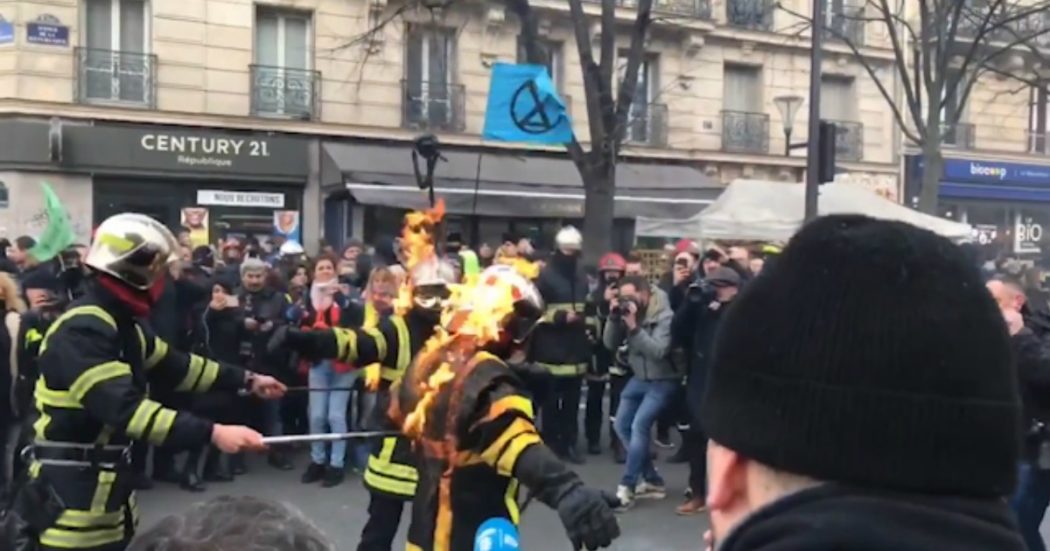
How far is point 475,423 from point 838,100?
79.9 ft

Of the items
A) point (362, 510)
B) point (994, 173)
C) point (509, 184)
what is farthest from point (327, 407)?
point (994, 173)

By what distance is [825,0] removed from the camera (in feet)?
86.9

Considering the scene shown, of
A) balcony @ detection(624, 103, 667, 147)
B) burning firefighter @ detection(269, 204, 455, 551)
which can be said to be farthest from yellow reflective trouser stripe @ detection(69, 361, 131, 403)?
balcony @ detection(624, 103, 667, 147)

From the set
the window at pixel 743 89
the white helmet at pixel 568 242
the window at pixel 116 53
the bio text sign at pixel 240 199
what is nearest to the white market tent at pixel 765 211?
the white helmet at pixel 568 242

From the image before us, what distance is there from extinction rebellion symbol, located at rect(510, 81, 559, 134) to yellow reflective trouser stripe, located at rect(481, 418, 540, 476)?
369 inches

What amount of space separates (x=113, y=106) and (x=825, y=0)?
1466 cm

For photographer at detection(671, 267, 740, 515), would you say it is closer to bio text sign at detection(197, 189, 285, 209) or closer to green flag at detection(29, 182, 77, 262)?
green flag at detection(29, 182, 77, 262)

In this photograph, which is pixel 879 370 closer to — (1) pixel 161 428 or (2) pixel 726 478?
(2) pixel 726 478

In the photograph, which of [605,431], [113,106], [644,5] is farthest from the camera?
[113,106]

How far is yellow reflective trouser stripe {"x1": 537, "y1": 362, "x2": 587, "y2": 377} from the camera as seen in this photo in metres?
10.2

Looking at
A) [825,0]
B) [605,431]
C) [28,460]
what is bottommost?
[605,431]

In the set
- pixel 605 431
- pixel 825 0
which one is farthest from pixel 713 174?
pixel 605 431

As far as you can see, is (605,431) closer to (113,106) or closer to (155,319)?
(155,319)

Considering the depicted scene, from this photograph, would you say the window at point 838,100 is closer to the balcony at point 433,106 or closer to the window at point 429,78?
the balcony at point 433,106
